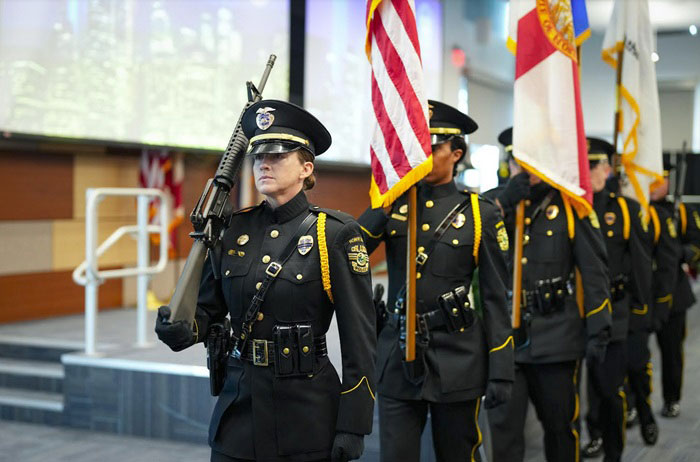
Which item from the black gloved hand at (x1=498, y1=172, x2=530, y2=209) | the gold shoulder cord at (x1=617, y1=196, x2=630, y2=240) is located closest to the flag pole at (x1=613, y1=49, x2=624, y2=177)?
the gold shoulder cord at (x1=617, y1=196, x2=630, y2=240)

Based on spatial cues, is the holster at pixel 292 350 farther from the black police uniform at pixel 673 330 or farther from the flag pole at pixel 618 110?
the black police uniform at pixel 673 330

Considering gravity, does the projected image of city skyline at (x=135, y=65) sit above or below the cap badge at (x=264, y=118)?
above

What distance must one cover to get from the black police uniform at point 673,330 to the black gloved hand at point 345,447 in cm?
434

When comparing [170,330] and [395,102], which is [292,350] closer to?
[170,330]

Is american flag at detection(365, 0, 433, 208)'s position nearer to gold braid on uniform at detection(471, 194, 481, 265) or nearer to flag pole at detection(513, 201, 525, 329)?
gold braid on uniform at detection(471, 194, 481, 265)

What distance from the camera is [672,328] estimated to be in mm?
6582

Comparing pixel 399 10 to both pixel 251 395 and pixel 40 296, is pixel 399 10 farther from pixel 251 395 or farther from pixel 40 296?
pixel 40 296

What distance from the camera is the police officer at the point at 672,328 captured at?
6426 millimetres

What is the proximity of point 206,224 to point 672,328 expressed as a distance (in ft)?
16.1

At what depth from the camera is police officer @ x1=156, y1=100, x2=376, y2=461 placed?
2436mm

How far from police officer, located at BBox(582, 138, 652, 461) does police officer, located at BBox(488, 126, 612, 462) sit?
2.17 feet

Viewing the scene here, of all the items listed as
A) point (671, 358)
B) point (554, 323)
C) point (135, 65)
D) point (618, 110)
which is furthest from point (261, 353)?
point (135, 65)

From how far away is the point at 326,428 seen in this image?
8.12 feet

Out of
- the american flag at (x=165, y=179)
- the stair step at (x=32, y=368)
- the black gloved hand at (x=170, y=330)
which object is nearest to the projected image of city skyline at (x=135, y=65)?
the american flag at (x=165, y=179)
